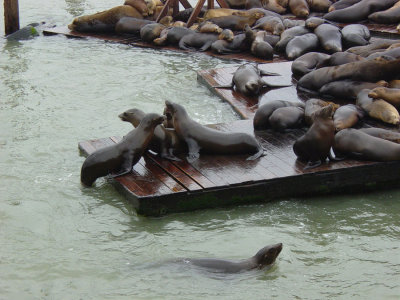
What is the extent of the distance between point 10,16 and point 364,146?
878 cm

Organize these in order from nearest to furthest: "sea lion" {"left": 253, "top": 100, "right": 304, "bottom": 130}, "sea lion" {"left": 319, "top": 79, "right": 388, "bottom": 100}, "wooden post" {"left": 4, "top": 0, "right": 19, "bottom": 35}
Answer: "sea lion" {"left": 253, "top": 100, "right": 304, "bottom": 130}
"sea lion" {"left": 319, "top": 79, "right": 388, "bottom": 100}
"wooden post" {"left": 4, "top": 0, "right": 19, "bottom": 35}

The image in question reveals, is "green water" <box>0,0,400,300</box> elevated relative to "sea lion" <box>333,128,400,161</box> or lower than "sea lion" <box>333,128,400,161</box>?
lower

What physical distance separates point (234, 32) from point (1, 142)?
5.57m

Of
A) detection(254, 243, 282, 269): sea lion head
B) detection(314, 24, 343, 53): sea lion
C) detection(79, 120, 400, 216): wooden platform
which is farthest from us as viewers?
detection(314, 24, 343, 53): sea lion

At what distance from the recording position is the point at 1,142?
7.55m

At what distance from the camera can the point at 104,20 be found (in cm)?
1309

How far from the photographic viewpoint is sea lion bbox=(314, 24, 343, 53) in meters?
9.99

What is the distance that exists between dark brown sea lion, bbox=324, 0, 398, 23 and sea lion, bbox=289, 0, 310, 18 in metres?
0.88

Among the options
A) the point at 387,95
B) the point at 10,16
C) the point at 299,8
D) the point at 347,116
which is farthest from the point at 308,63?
the point at 10,16

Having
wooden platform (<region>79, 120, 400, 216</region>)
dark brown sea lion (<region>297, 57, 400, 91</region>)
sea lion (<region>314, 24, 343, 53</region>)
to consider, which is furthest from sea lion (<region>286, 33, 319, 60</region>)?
wooden platform (<region>79, 120, 400, 216</region>)

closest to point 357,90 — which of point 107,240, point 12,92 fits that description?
point 107,240

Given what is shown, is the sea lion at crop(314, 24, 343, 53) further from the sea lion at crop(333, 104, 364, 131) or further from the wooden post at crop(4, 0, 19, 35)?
the wooden post at crop(4, 0, 19, 35)

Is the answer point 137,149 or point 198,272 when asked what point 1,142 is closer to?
point 137,149

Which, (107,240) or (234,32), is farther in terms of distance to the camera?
(234,32)
